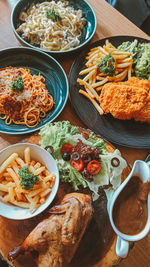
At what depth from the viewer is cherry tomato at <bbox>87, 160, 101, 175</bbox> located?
206cm

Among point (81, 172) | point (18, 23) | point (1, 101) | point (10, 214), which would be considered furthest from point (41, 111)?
point (18, 23)

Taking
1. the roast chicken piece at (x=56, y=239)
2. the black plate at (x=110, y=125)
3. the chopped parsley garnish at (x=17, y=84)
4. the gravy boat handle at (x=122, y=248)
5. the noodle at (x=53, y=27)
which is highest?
the noodle at (x=53, y=27)

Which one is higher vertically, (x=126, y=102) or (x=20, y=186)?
(x=126, y=102)

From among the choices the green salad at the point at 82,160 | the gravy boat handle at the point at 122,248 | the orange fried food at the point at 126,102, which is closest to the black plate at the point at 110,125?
the orange fried food at the point at 126,102

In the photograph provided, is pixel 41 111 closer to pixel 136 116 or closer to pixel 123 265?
pixel 136 116

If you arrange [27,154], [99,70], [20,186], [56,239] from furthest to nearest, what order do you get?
[99,70]
[27,154]
[20,186]
[56,239]

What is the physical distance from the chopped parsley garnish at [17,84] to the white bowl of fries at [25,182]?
2.63 feet

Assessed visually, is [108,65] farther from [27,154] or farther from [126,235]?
[126,235]

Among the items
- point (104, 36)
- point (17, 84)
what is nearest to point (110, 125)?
point (17, 84)

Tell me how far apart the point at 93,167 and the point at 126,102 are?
855 millimetres

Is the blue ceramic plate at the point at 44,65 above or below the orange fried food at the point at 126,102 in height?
below

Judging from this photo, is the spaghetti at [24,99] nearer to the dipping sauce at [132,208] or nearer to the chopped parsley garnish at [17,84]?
the chopped parsley garnish at [17,84]

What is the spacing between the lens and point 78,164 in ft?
6.80

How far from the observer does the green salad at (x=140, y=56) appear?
2.75 meters
